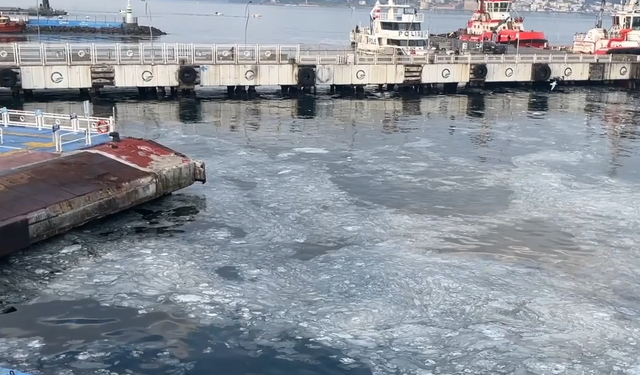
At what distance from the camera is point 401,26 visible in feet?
231

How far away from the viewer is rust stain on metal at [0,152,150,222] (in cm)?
2047

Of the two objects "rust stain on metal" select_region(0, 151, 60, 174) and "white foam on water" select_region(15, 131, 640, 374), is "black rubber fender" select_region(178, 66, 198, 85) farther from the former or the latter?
"white foam on water" select_region(15, 131, 640, 374)

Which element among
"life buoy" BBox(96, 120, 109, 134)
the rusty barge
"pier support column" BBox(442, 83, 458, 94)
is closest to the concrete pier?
"pier support column" BBox(442, 83, 458, 94)

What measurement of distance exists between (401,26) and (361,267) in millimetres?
55160

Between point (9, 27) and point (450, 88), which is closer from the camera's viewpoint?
point (450, 88)

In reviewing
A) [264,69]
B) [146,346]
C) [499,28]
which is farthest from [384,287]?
[499,28]

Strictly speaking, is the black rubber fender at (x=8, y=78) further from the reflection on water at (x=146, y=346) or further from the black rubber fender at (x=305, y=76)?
the reflection on water at (x=146, y=346)

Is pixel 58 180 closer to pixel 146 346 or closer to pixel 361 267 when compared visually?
pixel 146 346

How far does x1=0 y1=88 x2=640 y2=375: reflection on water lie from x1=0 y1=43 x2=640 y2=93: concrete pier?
18865mm

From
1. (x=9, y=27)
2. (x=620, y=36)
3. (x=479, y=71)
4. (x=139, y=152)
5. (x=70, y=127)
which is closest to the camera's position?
(x=139, y=152)

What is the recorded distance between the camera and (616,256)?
20.2 m

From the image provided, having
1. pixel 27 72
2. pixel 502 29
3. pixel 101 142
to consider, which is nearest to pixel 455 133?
pixel 101 142

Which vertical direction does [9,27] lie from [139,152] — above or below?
above

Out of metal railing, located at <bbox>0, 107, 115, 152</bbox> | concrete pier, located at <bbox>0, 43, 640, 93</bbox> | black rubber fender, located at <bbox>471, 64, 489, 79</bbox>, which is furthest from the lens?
black rubber fender, located at <bbox>471, 64, 489, 79</bbox>
